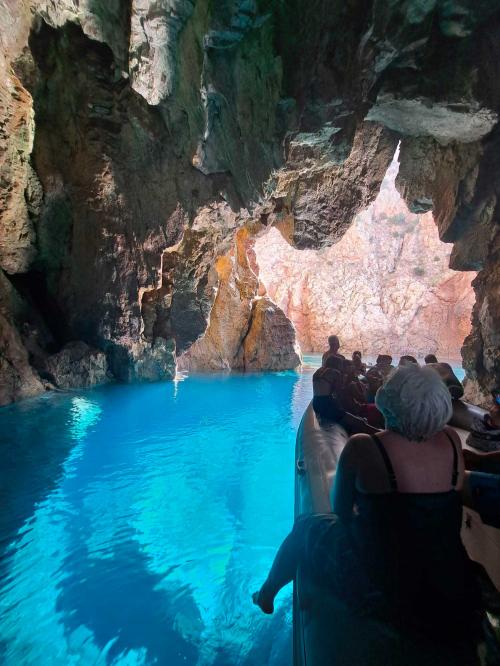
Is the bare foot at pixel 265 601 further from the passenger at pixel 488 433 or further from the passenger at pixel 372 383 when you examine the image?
the passenger at pixel 372 383

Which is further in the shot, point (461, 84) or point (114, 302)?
point (114, 302)

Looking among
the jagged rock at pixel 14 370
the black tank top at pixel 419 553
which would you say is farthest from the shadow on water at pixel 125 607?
the jagged rock at pixel 14 370

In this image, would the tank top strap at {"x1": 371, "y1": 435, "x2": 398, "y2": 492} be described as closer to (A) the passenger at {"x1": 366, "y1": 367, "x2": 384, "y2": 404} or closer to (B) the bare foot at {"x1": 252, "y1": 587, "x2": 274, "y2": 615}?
(B) the bare foot at {"x1": 252, "y1": 587, "x2": 274, "y2": 615}

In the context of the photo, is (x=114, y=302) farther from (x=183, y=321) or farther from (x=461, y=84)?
(x=461, y=84)

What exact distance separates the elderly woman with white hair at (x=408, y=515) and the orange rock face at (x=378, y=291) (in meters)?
40.1

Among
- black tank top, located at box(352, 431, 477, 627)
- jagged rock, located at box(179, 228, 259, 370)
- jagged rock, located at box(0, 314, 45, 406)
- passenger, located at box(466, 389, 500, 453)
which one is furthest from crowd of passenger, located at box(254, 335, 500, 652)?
jagged rock, located at box(179, 228, 259, 370)

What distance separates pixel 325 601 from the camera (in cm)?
142

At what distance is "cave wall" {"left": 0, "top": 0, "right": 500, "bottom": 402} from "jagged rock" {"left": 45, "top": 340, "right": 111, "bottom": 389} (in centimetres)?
30

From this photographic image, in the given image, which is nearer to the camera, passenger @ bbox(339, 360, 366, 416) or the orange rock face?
passenger @ bbox(339, 360, 366, 416)

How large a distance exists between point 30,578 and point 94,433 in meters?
3.96

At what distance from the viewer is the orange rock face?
38.3 metres

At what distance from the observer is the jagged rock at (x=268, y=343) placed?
19.8 m

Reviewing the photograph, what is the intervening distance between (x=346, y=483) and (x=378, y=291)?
44.0m

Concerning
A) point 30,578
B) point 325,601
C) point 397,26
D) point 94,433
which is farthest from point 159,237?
point 325,601
